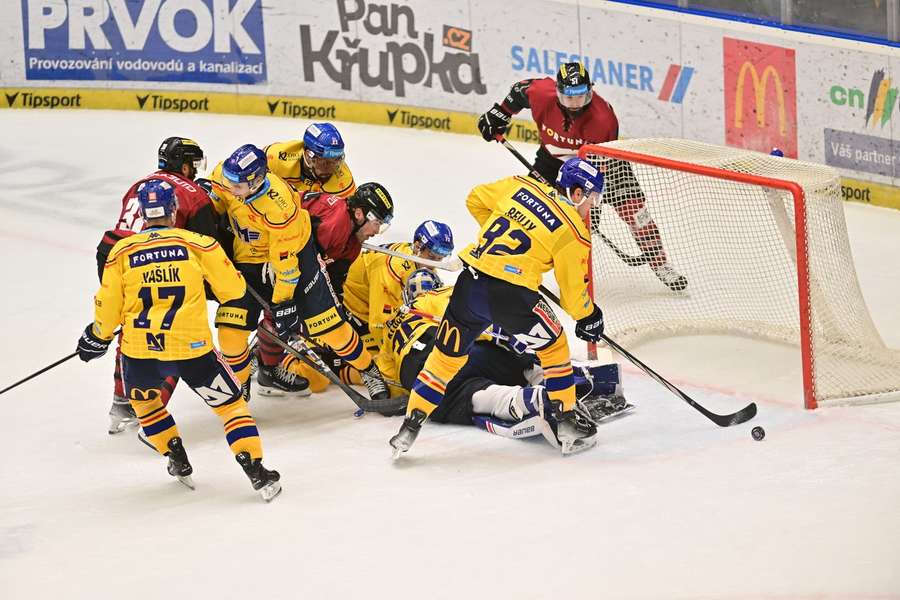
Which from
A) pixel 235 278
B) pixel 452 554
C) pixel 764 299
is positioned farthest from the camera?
pixel 764 299

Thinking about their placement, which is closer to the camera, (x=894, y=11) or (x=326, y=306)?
(x=326, y=306)

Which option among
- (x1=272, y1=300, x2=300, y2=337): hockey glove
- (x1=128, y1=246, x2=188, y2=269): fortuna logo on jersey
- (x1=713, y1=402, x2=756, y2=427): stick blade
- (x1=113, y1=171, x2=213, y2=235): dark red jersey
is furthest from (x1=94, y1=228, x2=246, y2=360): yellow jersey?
(x1=713, y1=402, x2=756, y2=427): stick blade

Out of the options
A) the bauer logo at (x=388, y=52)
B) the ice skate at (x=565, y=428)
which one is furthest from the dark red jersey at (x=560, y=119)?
the bauer logo at (x=388, y=52)

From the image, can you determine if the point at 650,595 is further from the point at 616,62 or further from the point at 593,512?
the point at 616,62

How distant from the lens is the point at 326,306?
566 cm

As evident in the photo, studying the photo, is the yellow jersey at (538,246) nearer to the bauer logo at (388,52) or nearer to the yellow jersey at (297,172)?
the yellow jersey at (297,172)

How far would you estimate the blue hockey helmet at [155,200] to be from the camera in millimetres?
4719

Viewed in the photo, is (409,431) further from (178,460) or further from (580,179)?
(580,179)

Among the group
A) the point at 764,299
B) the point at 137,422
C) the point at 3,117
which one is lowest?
the point at 137,422

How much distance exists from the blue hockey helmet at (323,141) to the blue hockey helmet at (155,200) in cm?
124

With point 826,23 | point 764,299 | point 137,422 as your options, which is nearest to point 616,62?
point 826,23

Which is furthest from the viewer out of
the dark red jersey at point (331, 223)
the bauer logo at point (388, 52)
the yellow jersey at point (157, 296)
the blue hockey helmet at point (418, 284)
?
the bauer logo at point (388, 52)

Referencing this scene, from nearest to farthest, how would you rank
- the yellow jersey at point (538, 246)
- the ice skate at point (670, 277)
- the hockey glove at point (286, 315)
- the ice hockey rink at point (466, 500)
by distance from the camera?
the ice hockey rink at point (466, 500) < the yellow jersey at point (538, 246) < the hockey glove at point (286, 315) < the ice skate at point (670, 277)

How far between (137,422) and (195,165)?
3.67ft
